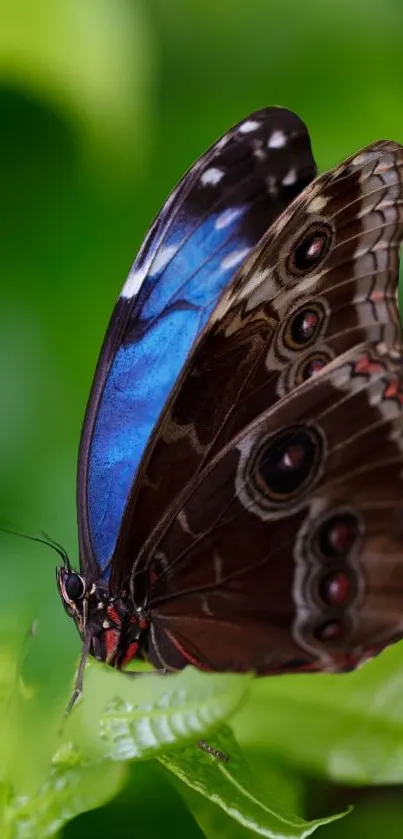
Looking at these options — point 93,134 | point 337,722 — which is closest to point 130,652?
point 337,722

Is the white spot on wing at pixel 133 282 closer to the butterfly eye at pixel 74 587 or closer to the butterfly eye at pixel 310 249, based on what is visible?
the butterfly eye at pixel 310 249

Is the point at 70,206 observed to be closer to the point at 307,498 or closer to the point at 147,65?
the point at 147,65

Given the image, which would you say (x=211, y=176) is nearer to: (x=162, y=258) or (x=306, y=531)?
(x=162, y=258)

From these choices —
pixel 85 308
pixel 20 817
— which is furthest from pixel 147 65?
pixel 20 817

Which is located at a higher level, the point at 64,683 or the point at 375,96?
the point at 375,96

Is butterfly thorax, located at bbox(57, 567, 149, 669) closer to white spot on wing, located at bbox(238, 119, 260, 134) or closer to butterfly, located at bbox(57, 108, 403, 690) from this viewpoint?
butterfly, located at bbox(57, 108, 403, 690)

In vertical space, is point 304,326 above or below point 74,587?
above

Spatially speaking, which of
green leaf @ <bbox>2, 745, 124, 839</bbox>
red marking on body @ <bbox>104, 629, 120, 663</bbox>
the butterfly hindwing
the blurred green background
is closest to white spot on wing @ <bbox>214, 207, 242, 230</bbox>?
the butterfly hindwing
